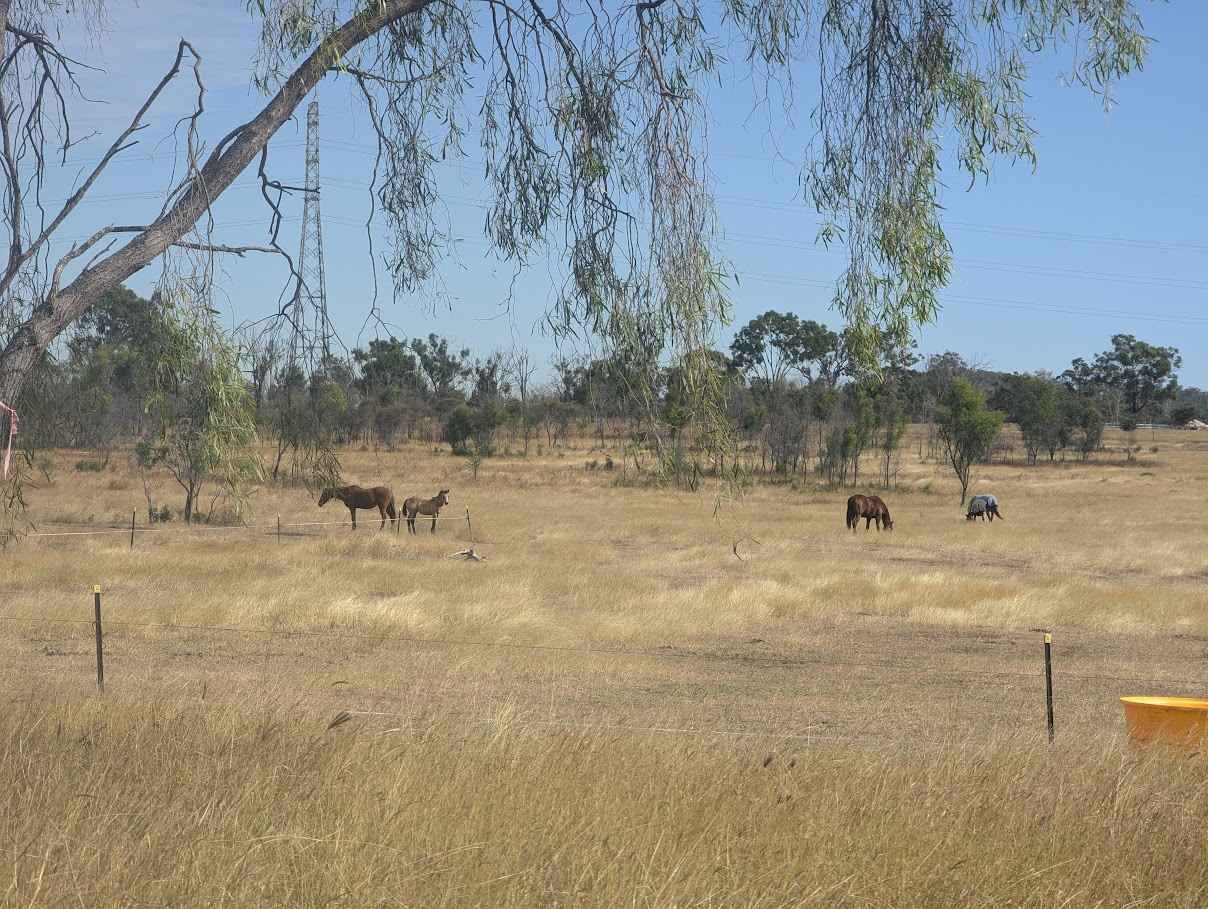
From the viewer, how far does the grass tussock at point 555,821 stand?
468 centimetres

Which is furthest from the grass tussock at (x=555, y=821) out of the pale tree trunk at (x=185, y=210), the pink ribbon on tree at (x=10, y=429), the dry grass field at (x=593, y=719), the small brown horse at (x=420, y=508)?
the small brown horse at (x=420, y=508)

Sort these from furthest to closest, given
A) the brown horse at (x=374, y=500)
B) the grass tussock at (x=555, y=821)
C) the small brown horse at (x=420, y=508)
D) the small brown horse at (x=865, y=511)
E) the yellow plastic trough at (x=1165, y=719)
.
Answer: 1. the small brown horse at (x=865, y=511)
2. the small brown horse at (x=420, y=508)
3. the brown horse at (x=374, y=500)
4. the yellow plastic trough at (x=1165, y=719)
5. the grass tussock at (x=555, y=821)

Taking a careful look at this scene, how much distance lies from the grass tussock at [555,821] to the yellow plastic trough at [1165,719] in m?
0.96

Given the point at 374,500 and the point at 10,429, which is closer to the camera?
the point at 10,429

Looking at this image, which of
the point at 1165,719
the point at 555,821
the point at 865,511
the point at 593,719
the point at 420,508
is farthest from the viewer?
the point at 865,511

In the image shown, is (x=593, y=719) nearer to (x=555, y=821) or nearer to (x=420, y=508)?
(x=555, y=821)

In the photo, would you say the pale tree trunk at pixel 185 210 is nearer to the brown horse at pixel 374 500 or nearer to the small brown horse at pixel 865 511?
the brown horse at pixel 374 500

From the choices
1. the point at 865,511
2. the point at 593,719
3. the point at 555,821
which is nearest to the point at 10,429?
the point at 555,821

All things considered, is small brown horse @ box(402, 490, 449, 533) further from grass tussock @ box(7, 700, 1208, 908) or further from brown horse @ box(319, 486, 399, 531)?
grass tussock @ box(7, 700, 1208, 908)

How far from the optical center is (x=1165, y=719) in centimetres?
845

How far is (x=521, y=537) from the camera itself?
114ft

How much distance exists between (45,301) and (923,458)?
80.5 meters

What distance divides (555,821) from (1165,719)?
4.90 metres

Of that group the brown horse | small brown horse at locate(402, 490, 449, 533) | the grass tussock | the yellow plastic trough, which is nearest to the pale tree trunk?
the grass tussock
